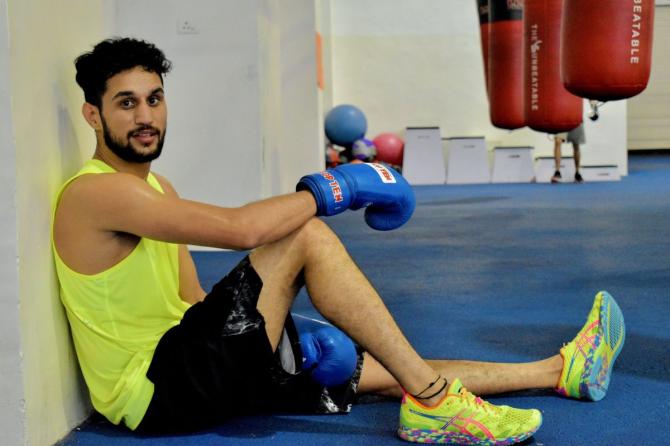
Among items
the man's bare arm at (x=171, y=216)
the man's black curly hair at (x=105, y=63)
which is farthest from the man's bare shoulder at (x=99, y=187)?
the man's black curly hair at (x=105, y=63)

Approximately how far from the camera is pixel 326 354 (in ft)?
8.85

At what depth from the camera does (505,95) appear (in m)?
8.88

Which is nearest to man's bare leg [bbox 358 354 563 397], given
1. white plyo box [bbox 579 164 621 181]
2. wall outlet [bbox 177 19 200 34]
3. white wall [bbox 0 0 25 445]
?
white wall [bbox 0 0 25 445]

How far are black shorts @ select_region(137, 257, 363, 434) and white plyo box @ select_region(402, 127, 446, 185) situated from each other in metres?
11.8

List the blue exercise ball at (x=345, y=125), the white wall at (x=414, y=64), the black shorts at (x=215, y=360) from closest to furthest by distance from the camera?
the black shorts at (x=215, y=360) < the blue exercise ball at (x=345, y=125) < the white wall at (x=414, y=64)

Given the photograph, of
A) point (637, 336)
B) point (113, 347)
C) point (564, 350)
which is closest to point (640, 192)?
point (637, 336)

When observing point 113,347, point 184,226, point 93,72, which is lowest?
point 113,347

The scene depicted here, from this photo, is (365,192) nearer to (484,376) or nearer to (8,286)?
(484,376)

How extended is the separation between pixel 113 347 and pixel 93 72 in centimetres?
71

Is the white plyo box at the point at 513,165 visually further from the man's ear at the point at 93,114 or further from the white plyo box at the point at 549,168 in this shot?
the man's ear at the point at 93,114

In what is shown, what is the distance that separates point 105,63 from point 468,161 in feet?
39.6

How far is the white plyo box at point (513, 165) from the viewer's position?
46.2 ft

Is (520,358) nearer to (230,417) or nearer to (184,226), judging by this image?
(230,417)

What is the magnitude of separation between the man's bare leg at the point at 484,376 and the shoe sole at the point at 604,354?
0.32 ft
